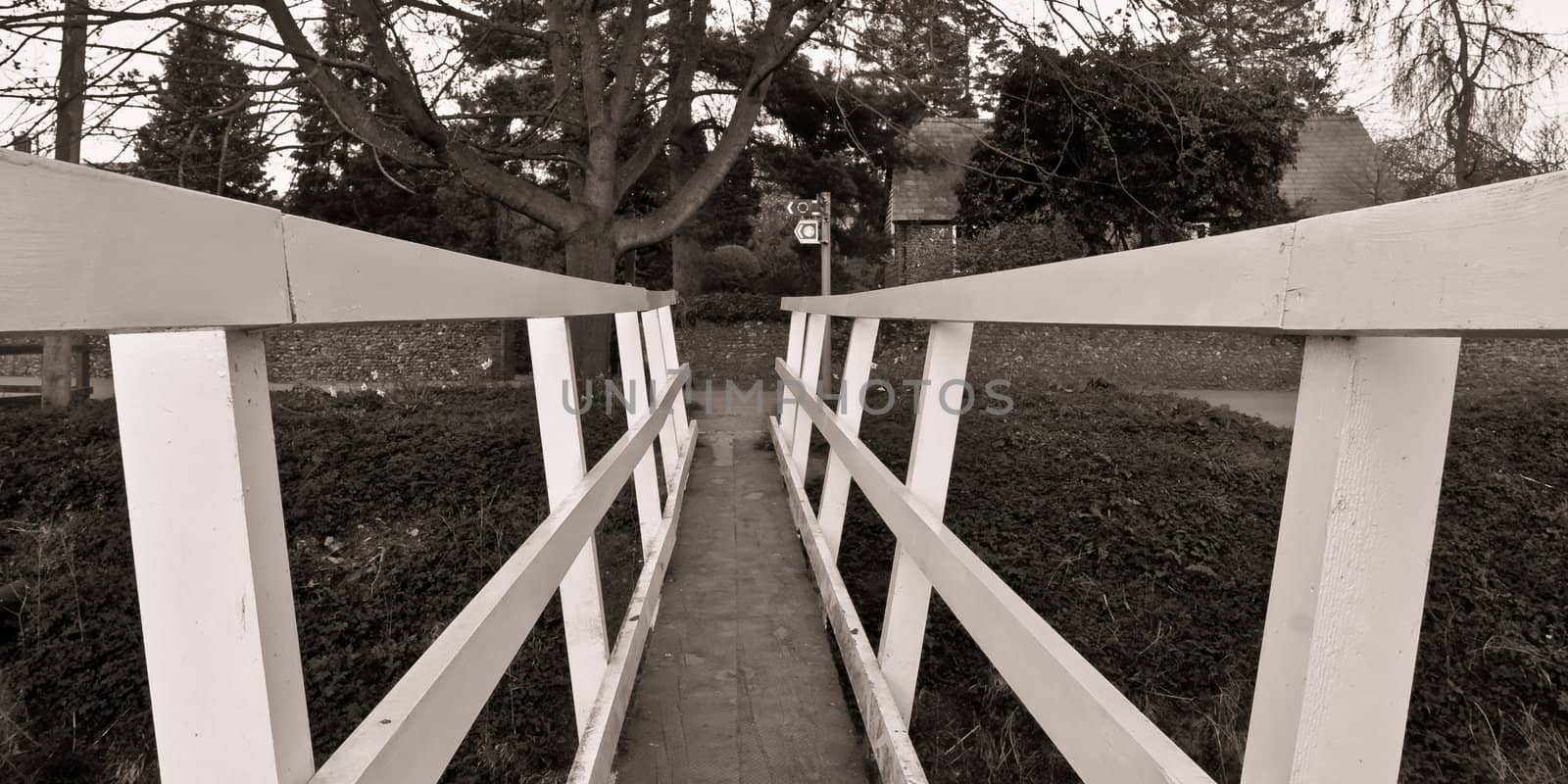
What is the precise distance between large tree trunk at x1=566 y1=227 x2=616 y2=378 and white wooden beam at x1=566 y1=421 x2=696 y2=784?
6029 mm

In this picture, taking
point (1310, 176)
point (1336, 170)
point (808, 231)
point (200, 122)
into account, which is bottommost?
point (808, 231)

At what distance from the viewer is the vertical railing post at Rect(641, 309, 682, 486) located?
14.7 ft

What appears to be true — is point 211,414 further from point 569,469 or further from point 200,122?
point 200,122

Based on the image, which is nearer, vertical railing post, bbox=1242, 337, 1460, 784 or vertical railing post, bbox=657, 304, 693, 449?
vertical railing post, bbox=1242, 337, 1460, 784

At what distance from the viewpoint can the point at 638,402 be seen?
3.32m

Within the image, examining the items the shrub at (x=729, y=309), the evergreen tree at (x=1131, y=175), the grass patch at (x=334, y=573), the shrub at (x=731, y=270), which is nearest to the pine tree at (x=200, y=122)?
the grass patch at (x=334, y=573)

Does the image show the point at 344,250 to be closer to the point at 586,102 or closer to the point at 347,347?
the point at 586,102

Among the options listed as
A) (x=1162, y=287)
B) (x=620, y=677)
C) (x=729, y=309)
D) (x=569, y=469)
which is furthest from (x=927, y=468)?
(x=729, y=309)

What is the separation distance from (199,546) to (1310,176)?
2699 centimetres

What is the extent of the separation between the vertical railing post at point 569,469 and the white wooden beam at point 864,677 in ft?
2.20

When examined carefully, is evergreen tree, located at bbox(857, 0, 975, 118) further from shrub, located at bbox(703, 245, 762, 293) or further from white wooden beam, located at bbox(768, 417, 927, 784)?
shrub, located at bbox(703, 245, 762, 293)

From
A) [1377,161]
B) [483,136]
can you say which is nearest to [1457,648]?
[483,136]

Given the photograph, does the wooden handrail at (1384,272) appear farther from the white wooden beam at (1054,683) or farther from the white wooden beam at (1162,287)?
the white wooden beam at (1054,683)

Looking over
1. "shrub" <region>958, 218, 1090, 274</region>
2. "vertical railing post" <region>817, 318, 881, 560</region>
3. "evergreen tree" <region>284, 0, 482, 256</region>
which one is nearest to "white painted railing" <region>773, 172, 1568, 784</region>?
"vertical railing post" <region>817, 318, 881, 560</region>
